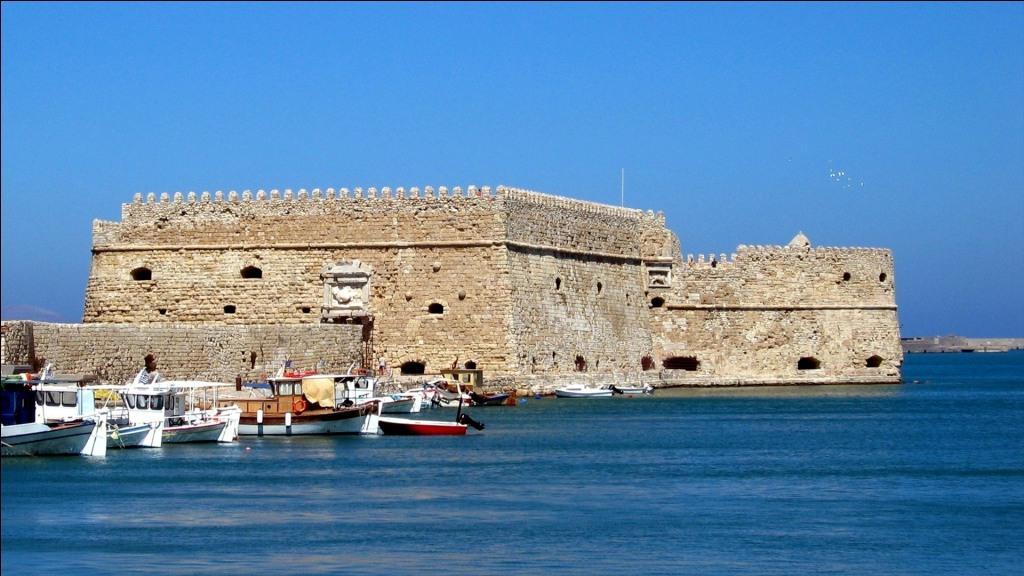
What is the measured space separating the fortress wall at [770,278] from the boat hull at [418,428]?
14852mm

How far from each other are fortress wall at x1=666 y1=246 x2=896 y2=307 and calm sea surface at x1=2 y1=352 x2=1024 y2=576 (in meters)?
11.5

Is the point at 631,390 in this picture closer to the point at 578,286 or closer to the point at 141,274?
the point at 578,286

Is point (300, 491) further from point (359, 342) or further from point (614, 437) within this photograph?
point (359, 342)

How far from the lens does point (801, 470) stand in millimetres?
24594

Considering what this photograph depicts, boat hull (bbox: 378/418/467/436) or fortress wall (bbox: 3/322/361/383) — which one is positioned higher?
fortress wall (bbox: 3/322/361/383)

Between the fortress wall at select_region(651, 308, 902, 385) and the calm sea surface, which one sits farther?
the fortress wall at select_region(651, 308, 902, 385)

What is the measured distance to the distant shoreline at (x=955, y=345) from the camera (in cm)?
12988

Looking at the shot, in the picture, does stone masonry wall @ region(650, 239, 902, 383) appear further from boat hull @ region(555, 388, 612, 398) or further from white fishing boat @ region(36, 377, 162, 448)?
white fishing boat @ region(36, 377, 162, 448)

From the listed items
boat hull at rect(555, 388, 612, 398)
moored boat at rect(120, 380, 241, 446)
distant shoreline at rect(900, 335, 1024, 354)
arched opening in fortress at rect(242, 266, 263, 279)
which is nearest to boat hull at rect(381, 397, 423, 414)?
boat hull at rect(555, 388, 612, 398)

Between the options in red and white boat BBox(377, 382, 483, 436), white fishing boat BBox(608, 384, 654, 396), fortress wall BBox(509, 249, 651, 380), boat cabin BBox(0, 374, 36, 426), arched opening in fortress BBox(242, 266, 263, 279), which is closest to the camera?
boat cabin BBox(0, 374, 36, 426)

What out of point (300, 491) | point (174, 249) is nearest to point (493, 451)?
point (300, 491)

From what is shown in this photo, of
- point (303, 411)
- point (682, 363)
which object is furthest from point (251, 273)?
point (682, 363)

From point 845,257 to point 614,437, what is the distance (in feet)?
52.7

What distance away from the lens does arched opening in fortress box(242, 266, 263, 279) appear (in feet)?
125
